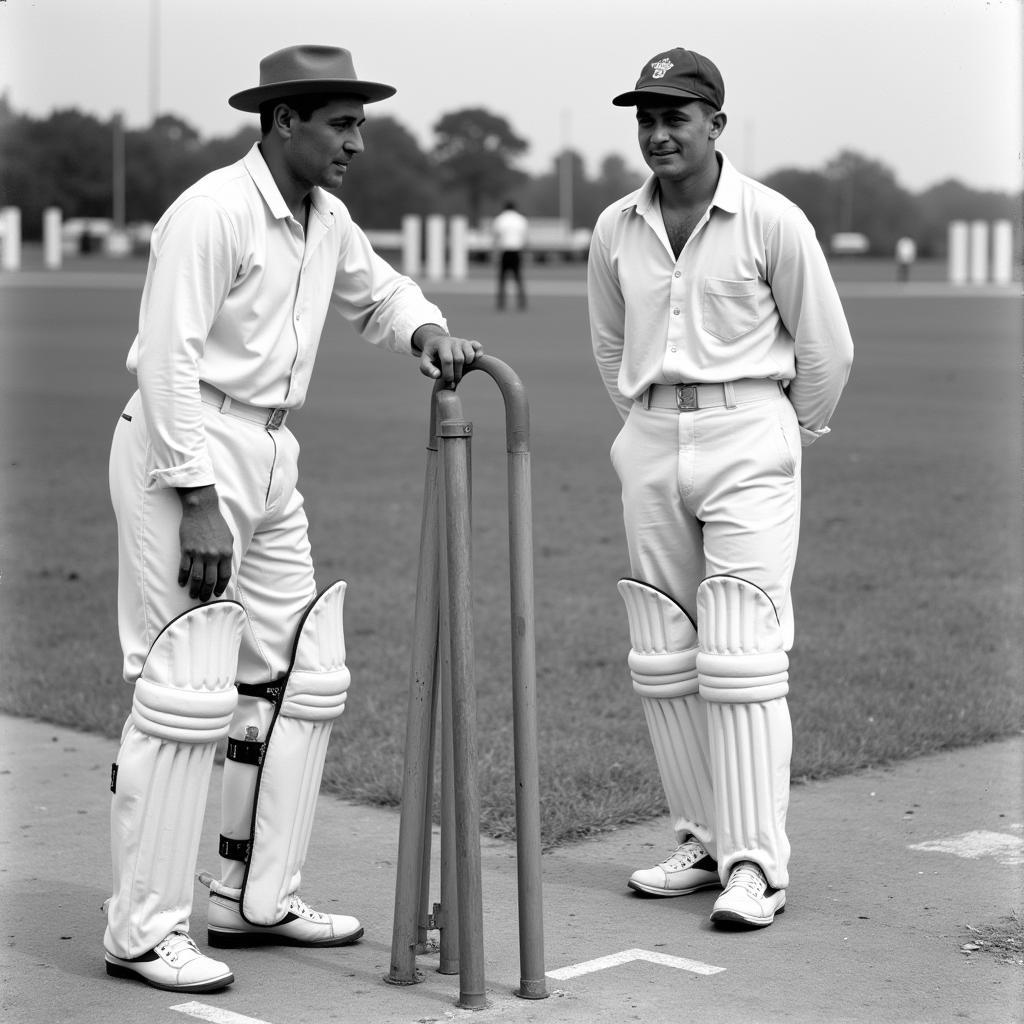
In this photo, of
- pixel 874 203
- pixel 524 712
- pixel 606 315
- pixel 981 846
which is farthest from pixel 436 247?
pixel 524 712

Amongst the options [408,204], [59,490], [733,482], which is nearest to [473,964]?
[733,482]

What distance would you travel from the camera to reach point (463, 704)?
156 inches

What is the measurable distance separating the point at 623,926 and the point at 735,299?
66.5 inches

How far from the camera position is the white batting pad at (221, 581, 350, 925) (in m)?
4.38

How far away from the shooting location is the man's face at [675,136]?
4.65 metres

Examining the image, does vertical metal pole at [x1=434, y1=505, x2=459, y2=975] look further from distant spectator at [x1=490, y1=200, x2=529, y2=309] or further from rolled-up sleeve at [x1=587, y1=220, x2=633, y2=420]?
distant spectator at [x1=490, y1=200, x2=529, y2=309]

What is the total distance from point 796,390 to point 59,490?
858 cm

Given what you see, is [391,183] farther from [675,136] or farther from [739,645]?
[739,645]

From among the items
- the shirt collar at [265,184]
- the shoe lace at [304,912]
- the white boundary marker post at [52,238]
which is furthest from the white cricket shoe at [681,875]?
the white boundary marker post at [52,238]

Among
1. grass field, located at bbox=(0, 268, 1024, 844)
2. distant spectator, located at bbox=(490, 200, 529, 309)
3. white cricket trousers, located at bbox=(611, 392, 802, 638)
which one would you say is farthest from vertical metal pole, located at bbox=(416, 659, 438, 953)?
distant spectator, located at bbox=(490, 200, 529, 309)

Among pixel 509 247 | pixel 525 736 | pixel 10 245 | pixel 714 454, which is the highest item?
pixel 10 245

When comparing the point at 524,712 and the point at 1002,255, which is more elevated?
the point at 1002,255

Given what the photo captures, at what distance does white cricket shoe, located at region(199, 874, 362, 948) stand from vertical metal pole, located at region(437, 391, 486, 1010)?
1.74 feet

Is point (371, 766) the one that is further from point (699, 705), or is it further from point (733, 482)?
point (733, 482)
